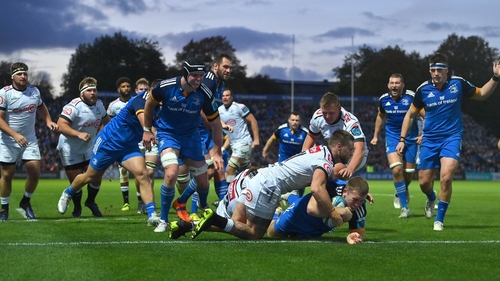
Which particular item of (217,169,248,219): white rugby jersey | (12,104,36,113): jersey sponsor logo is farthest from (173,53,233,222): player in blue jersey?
(12,104,36,113): jersey sponsor logo

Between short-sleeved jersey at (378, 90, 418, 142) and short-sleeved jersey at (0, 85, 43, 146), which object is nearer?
short-sleeved jersey at (0, 85, 43, 146)

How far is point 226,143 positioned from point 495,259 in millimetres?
12924

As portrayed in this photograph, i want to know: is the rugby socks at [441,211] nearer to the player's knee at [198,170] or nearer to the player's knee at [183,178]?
the player's knee at [198,170]

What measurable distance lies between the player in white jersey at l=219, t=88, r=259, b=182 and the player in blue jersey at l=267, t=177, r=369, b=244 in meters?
8.94

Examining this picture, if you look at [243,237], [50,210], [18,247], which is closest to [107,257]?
[18,247]

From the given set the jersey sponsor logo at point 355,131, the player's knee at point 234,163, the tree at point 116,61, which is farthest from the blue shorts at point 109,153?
the tree at point 116,61

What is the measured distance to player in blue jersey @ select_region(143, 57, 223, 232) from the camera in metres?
10.1

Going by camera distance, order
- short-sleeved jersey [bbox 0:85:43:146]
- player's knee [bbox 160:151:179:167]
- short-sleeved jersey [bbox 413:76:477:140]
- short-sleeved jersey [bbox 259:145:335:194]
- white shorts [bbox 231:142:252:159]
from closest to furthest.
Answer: short-sleeved jersey [bbox 259:145:335:194]
player's knee [bbox 160:151:179:167]
short-sleeved jersey [bbox 413:76:477:140]
short-sleeved jersey [bbox 0:85:43:146]
white shorts [bbox 231:142:252:159]

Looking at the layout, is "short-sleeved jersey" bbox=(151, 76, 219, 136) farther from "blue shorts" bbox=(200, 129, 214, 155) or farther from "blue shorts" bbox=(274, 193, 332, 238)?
"blue shorts" bbox=(200, 129, 214, 155)

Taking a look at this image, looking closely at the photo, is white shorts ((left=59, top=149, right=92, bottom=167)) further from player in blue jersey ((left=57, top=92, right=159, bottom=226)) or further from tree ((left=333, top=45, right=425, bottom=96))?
tree ((left=333, top=45, right=425, bottom=96))

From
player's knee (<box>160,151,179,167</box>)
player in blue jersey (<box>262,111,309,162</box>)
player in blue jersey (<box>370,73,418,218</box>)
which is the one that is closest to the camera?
player's knee (<box>160,151,179,167</box>)

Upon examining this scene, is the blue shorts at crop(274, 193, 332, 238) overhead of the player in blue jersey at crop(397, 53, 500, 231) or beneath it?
beneath

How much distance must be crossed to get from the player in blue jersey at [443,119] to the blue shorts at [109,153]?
15.3ft

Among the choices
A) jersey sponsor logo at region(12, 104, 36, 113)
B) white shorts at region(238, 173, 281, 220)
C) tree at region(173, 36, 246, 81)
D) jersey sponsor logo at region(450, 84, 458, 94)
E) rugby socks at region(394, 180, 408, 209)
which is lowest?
rugby socks at region(394, 180, 408, 209)
